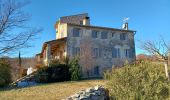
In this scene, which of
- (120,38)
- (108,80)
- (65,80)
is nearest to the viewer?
(108,80)

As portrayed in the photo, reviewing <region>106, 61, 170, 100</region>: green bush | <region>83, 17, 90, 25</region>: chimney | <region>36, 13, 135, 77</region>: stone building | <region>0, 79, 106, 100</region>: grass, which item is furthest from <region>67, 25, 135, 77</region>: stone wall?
<region>106, 61, 170, 100</region>: green bush

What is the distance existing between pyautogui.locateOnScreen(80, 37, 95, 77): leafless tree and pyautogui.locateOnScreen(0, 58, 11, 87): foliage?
9.87 metres

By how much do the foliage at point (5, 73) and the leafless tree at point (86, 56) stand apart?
389 inches

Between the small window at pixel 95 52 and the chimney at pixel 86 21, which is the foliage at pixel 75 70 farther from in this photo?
the chimney at pixel 86 21

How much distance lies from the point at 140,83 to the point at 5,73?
19.7 meters

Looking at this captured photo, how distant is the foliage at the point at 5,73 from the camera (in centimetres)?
2897

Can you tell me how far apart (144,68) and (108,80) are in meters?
2.22

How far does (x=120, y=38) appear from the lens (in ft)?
134

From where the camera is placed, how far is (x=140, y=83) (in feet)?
46.3

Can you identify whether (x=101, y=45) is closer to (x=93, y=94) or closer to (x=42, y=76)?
(x=42, y=76)

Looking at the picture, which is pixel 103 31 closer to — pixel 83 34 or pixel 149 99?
pixel 83 34

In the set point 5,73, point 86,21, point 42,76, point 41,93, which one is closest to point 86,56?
point 86,21

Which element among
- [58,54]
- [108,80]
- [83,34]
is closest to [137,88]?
[108,80]

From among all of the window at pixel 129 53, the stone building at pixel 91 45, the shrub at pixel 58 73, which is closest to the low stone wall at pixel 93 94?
the shrub at pixel 58 73
